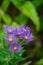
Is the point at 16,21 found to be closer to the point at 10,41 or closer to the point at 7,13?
the point at 7,13

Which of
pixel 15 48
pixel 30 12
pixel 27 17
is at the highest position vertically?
pixel 27 17

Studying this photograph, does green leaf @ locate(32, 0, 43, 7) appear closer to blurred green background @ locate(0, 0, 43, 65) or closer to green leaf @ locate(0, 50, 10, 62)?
blurred green background @ locate(0, 0, 43, 65)

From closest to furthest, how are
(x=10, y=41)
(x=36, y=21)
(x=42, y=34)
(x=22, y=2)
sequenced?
(x=10, y=41), (x=36, y=21), (x=22, y=2), (x=42, y=34)

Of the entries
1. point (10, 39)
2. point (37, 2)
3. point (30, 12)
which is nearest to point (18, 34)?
→ point (10, 39)

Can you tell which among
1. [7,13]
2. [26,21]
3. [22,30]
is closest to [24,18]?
[26,21]

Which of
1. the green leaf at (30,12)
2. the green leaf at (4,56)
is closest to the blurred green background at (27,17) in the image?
the green leaf at (30,12)

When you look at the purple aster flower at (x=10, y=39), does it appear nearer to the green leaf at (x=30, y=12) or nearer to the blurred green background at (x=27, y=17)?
the blurred green background at (x=27, y=17)

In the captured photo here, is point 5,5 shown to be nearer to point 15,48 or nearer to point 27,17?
point 27,17

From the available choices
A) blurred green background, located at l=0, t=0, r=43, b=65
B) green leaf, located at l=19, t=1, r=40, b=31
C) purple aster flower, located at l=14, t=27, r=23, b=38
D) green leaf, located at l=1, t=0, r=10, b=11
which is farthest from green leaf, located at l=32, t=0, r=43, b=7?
purple aster flower, located at l=14, t=27, r=23, b=38
